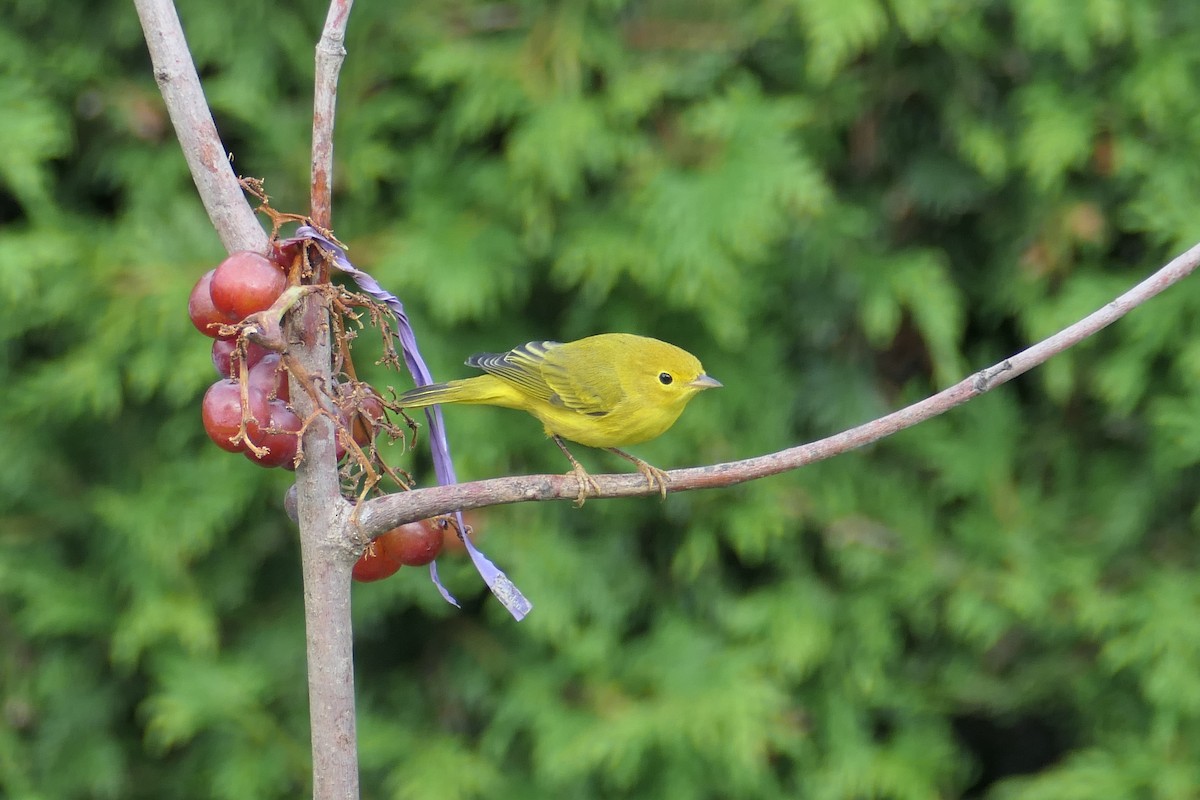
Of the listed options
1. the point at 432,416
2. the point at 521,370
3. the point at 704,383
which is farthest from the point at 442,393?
the point at 432,416

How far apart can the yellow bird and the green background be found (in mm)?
534

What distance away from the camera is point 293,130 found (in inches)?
114

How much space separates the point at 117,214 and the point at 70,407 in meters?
0.61

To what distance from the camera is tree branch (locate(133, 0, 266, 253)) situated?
102cm

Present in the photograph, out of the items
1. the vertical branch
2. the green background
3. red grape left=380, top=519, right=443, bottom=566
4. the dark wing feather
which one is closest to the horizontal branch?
the vertical branch

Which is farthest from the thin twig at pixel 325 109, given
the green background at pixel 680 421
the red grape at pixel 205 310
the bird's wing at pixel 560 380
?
the green background at pixel 680 421

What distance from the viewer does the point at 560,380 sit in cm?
224

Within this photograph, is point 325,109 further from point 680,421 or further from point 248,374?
point 680,421

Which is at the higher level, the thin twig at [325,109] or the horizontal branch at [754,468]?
the thin twig at [325,109]

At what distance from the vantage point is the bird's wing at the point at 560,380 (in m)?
2.19

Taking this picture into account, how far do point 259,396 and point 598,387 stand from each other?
1.19 meters

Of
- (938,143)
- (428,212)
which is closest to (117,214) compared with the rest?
(428,212)

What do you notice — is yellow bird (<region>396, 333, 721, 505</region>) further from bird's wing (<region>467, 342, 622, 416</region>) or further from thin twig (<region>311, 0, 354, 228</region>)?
thin twig (<region>311, 0, 354, 228</region>)

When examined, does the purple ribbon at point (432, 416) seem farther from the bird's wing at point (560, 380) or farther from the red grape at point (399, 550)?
the bird's wing at point (560, 380)
